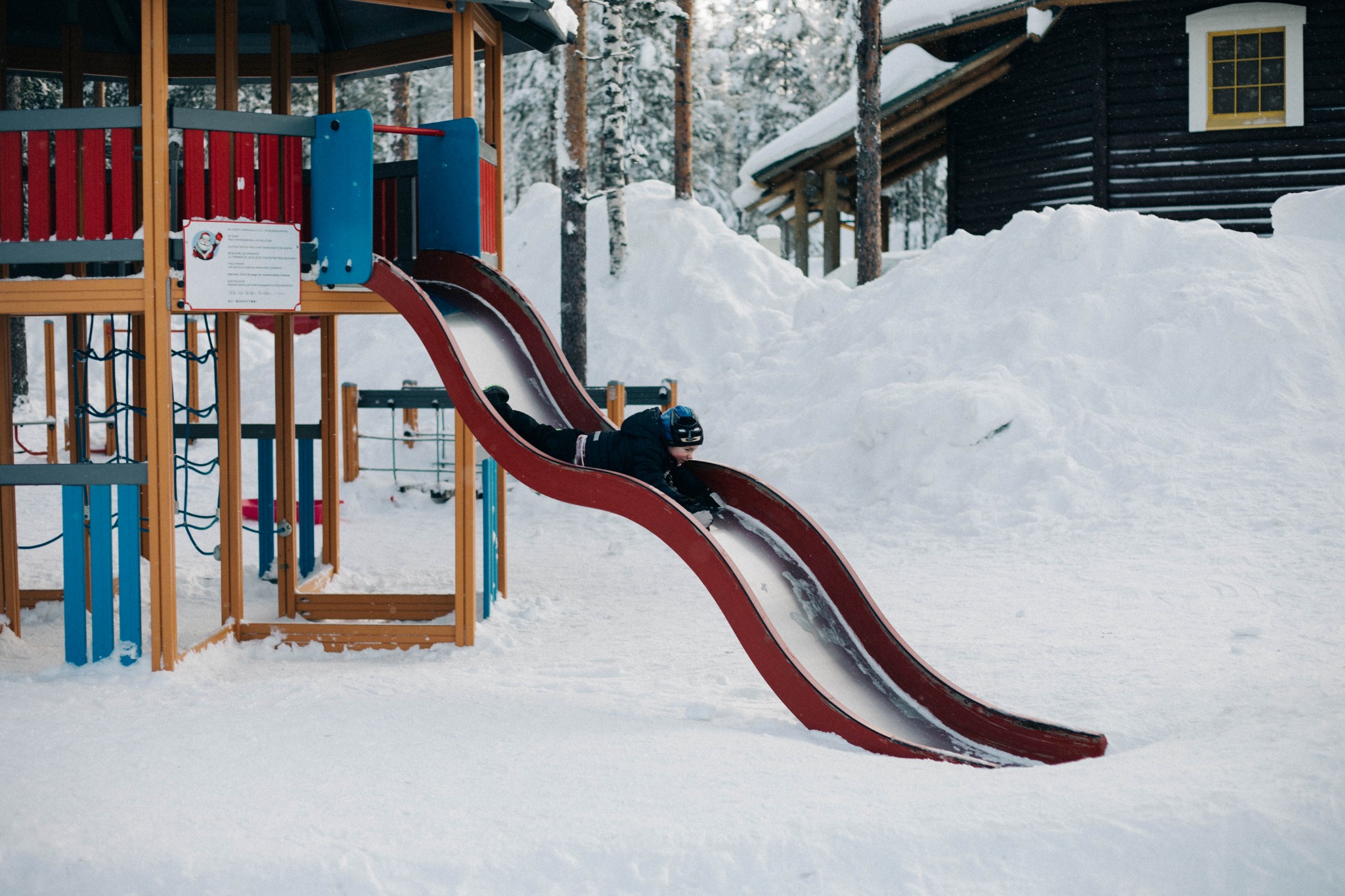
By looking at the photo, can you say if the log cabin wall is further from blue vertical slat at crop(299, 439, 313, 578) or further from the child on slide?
blue vertical slat at crop(299, 439, 313, 578)

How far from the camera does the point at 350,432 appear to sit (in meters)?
14.0

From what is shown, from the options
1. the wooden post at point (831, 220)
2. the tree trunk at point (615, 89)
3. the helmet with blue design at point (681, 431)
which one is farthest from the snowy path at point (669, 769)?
the wooden post at point (831, 220)

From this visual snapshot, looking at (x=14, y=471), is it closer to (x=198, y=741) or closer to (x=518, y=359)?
(x=198, y=741)

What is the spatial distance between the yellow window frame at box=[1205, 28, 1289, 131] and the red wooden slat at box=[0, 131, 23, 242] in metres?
14.7

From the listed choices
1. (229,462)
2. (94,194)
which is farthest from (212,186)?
(229,462)

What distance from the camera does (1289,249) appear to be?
13305 mm

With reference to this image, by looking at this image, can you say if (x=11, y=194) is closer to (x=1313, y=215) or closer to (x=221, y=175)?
(x=221, y=175)

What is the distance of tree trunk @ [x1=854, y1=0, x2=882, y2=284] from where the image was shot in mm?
16203

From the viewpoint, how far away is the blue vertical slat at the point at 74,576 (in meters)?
6.70

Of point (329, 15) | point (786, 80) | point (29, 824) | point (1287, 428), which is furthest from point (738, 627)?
point (786, 80)

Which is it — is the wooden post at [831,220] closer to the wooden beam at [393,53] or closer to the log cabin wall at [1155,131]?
the log cabin wall at [1155,131]

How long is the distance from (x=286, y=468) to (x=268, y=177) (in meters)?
2.44

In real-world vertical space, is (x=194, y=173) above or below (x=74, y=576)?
above

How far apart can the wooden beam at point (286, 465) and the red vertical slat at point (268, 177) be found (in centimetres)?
133
